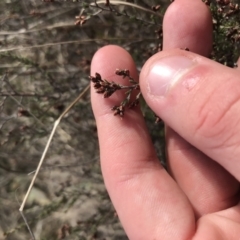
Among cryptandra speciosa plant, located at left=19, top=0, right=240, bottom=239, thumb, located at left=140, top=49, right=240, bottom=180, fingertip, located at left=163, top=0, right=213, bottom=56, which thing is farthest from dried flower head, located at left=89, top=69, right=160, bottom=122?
fingertip, located at left=163, top=0, right=213, bottom=56

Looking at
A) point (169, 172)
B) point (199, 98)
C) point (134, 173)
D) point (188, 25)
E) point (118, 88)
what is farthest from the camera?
point (169, 172)

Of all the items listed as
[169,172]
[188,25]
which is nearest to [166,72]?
[188,25]

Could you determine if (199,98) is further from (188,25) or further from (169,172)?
(169,172)

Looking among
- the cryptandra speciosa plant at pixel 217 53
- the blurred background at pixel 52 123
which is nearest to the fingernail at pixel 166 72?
the cryptandra speciosa plant at pixel 217 53

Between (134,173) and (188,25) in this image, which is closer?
(188,25)

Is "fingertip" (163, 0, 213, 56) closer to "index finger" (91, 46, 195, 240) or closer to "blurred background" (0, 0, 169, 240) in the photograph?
"index finger" (91, 46, 195, 240)

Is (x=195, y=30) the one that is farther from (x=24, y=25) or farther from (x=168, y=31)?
(x=24, y=25)

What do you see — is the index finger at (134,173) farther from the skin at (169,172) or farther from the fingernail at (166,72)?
the fingernail at (166,72)

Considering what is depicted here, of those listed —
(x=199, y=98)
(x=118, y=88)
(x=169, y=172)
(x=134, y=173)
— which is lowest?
(x=169, y=172)
